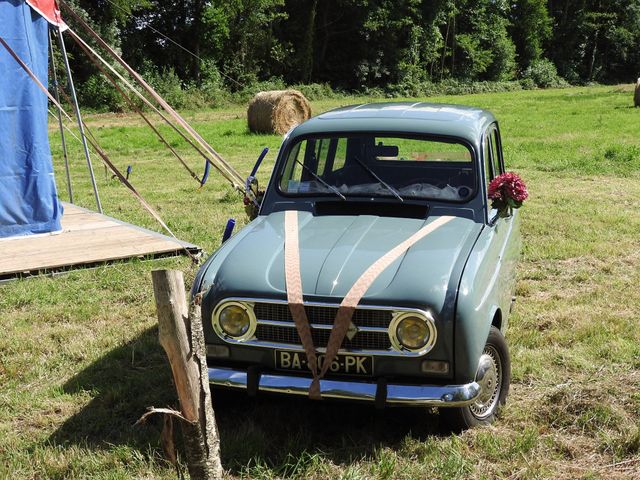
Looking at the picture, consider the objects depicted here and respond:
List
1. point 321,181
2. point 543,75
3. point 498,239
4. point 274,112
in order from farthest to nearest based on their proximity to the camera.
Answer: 1. point 543,75
2. point 274,112
3. point 321,181
4. point 498,239

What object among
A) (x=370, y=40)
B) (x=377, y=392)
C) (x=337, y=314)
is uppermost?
(x=370, y=40)

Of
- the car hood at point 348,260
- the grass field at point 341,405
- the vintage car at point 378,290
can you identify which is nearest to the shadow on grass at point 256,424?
the grass field at point 341,405

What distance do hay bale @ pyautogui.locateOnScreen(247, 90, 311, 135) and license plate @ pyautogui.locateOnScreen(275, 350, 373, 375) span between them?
16858mm

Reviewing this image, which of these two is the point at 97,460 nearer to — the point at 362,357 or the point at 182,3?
the point at 362,357

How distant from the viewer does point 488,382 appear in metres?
4.08

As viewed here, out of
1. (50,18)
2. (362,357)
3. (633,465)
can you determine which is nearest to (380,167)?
(362,357)

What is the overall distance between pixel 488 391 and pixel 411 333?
705 mm

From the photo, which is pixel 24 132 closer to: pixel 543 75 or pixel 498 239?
pixel 498 239

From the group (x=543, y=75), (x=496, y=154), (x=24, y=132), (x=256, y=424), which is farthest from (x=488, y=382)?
(x=543, y=75)

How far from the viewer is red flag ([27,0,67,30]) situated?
8.02 m

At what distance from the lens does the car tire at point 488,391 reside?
3.92 m

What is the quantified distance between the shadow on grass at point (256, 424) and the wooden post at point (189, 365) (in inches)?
31.9

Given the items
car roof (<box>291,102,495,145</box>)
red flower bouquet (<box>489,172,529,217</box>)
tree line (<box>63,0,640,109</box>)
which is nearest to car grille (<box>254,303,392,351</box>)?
A: red flower bouquet (<box>489,172,529,217</box>)

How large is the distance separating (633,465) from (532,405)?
28.5 inches
